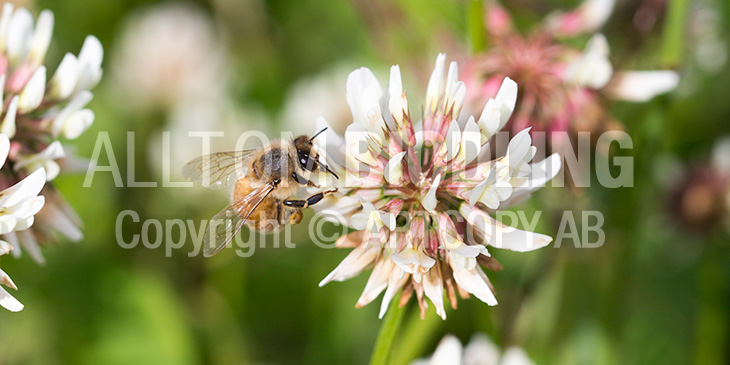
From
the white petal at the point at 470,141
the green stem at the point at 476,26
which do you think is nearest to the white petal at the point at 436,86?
the white petal at the point at 470,141

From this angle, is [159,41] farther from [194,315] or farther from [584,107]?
[584,107]

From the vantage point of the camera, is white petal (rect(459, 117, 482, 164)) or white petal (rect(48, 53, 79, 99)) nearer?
white petal (rect(459, 117, 482, 164))

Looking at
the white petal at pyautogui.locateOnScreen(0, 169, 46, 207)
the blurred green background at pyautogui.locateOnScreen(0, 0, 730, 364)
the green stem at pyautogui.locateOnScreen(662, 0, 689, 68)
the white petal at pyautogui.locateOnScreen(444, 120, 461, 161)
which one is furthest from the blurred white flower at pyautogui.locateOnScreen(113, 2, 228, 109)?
the white petal at pyautogui.locateOnScreen(444, 120, 461, 161)

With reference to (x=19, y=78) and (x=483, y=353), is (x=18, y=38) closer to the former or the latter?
(x=19, y=78)

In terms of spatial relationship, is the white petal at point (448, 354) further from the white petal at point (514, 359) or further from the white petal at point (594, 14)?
the white petal at point (594, 14)

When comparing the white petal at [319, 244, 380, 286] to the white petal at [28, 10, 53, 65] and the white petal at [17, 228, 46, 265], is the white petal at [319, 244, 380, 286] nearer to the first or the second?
the white petal at [17, 228, 46, 265]

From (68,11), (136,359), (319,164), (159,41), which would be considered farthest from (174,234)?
(319,164)

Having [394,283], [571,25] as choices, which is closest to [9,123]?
[394,283]
